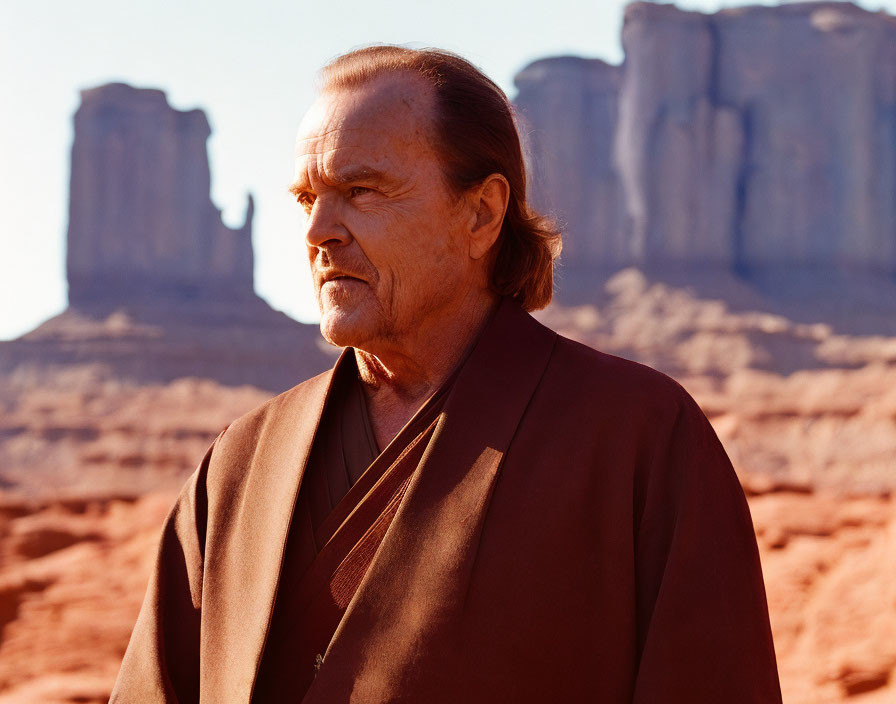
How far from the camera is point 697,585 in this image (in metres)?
1.55

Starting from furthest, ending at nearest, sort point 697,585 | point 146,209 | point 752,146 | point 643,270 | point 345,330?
1. point 146,209
2. point 752,146
3. point 643,270
4. point 345,330
5. point 697,585

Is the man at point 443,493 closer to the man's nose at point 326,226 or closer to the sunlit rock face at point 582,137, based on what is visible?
the man's nose at point 326,226

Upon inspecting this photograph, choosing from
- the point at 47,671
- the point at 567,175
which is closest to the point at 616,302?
the point at 567,175

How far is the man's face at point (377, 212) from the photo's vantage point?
1.85 m

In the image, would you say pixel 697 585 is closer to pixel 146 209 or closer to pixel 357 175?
pixel 357 175

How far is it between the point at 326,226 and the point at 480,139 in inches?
13.2

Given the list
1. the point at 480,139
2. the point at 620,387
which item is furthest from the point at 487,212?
the point at 620,387

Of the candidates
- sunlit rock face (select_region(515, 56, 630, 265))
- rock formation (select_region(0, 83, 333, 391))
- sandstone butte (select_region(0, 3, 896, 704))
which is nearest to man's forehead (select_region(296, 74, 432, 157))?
sandstone butte (select_region(0, 3, 896, 704))

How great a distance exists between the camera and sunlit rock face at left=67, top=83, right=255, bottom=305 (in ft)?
168

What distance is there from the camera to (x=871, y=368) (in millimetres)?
37312

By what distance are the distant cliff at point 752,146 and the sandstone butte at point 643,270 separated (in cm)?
10

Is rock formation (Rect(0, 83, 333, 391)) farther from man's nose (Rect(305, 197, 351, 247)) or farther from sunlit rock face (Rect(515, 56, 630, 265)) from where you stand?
man's nose (Rect(305, 197, 351, 247))

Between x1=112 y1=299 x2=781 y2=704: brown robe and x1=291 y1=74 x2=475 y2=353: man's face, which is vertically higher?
x1=291 y1=74 x2=475 y2=353: man's face

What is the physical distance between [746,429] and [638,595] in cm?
3180
